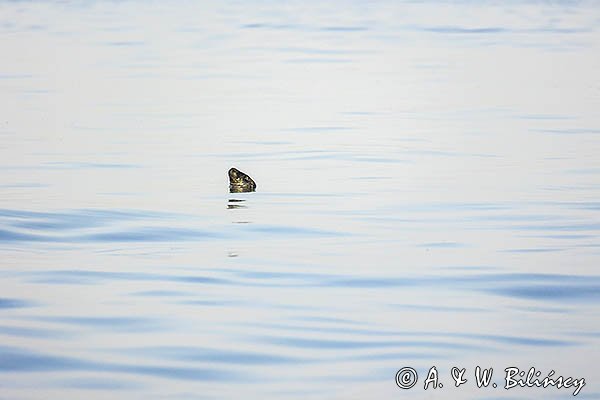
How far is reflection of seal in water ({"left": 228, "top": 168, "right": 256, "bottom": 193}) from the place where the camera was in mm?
14625

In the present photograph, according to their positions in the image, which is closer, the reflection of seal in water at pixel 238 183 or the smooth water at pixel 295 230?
the smooth water at pixel 295 230

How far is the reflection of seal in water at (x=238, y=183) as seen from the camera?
1462 cm

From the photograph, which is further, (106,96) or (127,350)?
(106,96)

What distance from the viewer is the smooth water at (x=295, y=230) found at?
806 cm

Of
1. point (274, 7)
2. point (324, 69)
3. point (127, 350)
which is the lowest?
point (127, 350)

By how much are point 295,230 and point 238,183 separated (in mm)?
2470

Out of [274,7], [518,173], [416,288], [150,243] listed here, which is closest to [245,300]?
[416,288]

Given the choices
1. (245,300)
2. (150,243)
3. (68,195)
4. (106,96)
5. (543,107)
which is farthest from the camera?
(106,96)

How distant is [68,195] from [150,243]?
2764 mm

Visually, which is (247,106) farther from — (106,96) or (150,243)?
(150,243)

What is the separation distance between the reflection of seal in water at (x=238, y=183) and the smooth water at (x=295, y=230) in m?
0.18

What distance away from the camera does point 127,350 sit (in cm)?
821

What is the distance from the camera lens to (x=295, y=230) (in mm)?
12266

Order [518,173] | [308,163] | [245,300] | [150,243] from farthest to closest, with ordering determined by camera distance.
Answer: [308,163]
[518,173]
[150,243]
[245,300]
